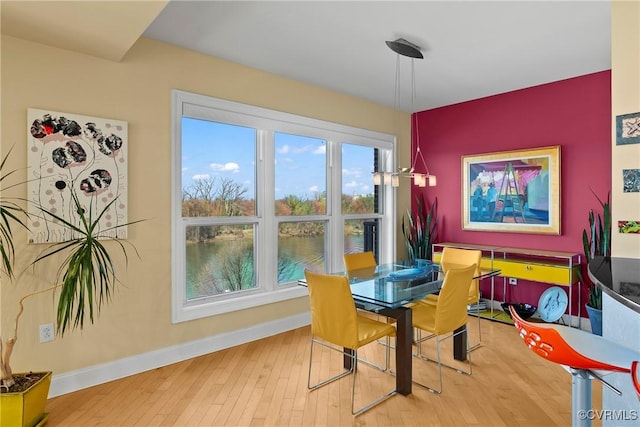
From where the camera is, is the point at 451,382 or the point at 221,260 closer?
the point at 451,382

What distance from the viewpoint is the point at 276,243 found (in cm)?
386

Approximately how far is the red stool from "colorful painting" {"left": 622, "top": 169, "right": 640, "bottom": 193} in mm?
1490

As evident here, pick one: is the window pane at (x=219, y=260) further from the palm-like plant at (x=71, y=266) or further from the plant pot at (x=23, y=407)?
the plant pot at (x=23, y=407)

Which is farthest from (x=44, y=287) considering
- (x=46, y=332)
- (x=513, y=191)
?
(x=513, y=191)

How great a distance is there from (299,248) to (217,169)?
4.21 ft

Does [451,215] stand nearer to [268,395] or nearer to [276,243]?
[276,243]

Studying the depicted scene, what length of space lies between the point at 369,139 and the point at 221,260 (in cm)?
247

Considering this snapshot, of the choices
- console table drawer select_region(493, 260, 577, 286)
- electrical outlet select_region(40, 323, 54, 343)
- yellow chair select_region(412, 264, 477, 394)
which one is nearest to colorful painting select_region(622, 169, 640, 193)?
yellow chair select_region(412, 264, 477, 394)

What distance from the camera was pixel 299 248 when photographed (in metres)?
4.15

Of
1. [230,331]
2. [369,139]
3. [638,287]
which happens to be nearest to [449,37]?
[369,139]

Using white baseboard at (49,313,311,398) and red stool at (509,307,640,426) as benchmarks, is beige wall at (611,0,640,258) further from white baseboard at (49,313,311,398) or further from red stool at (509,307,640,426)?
white baseboard at (49,313,311,398)

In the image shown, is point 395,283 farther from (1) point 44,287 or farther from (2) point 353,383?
(1) point 44,287

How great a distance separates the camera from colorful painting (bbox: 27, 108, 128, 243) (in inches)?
96.3

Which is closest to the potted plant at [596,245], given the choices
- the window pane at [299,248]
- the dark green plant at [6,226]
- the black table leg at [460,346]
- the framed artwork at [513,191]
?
the framed artwork at [513,191]
